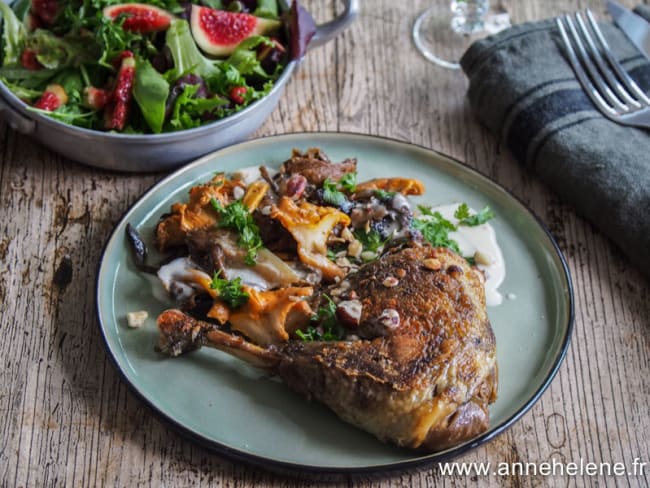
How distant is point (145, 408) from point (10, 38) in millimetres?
2075

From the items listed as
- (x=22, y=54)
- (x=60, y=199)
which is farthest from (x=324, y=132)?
(x=22, y=54)

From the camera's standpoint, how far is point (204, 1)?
423cm

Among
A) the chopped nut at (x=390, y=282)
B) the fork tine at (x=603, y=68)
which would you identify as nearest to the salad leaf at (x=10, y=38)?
the chopped nut at (x=390, y=282)

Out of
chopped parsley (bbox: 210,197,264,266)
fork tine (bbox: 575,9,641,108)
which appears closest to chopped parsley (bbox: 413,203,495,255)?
chopped parsley (bbox: 210,197,264,266)

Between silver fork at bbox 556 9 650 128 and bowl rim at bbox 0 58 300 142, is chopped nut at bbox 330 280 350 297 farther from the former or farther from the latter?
silver fork at bbox 556 9 650 128

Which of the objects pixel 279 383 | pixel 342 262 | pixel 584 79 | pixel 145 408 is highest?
pixel 584 79

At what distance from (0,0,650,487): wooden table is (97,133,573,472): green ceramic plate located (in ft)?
0.43

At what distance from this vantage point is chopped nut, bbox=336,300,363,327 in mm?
2979

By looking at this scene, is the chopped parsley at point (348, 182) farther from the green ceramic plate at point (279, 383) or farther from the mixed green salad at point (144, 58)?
the mixed green salad at point (144, 58)

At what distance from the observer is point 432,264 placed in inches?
122

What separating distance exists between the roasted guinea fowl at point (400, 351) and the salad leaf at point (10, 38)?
173cm

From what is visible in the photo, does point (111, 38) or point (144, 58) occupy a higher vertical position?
point (111, 38)

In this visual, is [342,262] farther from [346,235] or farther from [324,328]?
[324,328]

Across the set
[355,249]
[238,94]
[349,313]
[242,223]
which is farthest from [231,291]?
[238,94]
